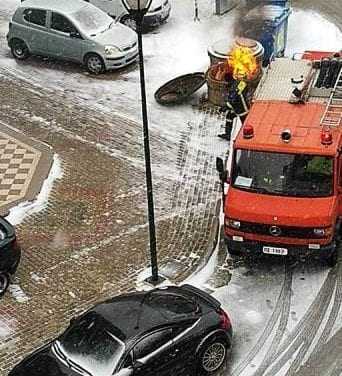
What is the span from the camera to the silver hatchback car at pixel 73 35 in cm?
2225

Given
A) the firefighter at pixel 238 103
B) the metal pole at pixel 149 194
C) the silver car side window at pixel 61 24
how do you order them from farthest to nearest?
the silver car side window at pixel 61 24 → the firefighter at pixel 238 103 → the metal pole at pixel 149 194

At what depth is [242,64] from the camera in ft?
64.8

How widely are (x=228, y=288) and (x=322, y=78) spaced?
452 cm

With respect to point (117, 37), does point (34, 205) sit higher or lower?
lower

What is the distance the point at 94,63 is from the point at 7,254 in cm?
1011

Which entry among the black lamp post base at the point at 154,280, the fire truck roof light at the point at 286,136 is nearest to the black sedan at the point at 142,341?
the black lamp post base at the point at 154,280

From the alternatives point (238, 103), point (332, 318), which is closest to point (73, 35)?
point (238, 103)

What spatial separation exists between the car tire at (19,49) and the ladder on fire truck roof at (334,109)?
1104 cm

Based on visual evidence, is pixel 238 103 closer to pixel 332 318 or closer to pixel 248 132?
pixel 248 132

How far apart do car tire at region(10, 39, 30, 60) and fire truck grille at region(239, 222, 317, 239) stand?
11987mm

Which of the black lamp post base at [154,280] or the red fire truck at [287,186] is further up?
→ the red fire truck at [287,186]

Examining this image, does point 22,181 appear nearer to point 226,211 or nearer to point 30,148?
point 30,148

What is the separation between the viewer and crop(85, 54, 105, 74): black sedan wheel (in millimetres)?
22250

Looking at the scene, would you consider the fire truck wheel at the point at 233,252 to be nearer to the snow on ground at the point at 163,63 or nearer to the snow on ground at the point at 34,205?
the snow on ground at the point at 34,205
